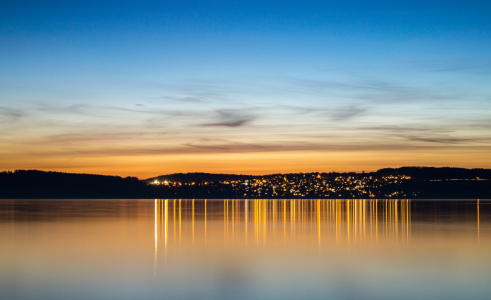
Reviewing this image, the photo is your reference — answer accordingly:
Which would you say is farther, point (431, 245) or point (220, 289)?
point (431, 245)

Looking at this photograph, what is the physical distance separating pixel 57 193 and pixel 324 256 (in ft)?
620

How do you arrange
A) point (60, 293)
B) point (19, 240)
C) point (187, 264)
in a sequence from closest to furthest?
point (60, 293)
point (187, 264)
point (19, 240)

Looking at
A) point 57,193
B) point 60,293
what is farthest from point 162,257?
point 57,193

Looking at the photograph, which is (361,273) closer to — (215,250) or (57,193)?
(215,250)

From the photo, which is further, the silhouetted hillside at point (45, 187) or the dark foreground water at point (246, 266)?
the silhouetted hillside at point (45, 187)

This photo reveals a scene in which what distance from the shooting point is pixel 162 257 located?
63.5ft

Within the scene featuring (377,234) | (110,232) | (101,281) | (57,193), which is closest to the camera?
(101,281)

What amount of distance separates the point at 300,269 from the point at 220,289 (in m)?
4.00

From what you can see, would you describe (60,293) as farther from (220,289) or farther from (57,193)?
(57,193)

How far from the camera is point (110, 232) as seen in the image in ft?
99.7

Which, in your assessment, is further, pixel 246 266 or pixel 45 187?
pixel 45 187

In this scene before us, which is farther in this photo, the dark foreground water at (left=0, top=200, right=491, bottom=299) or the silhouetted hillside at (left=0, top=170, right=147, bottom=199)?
the silhouetted hillside at (left=0, top=170, right=147, bottom=199)

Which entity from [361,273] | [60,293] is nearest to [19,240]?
[60,293]

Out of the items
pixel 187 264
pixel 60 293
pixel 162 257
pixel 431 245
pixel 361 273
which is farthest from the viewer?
pixel 431 245
